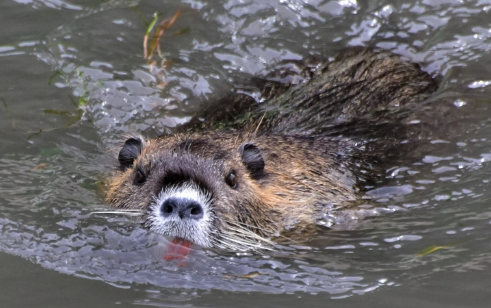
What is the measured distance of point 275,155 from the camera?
3848 millimetres

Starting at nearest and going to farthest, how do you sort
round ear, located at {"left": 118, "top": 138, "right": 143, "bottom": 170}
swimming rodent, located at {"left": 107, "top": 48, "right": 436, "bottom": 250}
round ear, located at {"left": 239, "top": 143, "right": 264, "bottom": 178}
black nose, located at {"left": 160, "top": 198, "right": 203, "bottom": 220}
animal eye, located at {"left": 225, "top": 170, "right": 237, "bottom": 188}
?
black nose, located at {"left": 160, "top": 198, "right": 203, "bottom": 220} < swimming rodent, located at {"left": 107, "top": 48, "right": 436, "bottom": 250} < animal eye, located at {"left": 225, "top": 170, "right": 237, "bottom": 188} < round ear, located at {"left": 239, "top": 143, "right": 264, "bottom": 178} < round ear, located at {"left": 118, "top": 138, "right": 143, "bottom": 170}

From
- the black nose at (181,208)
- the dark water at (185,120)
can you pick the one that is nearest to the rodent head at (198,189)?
the black nose at (181,208)

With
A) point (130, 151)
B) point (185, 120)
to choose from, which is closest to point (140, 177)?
point (130, 151)

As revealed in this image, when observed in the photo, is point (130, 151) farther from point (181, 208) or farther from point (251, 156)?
point (181, 208)

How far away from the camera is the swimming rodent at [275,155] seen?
325cm

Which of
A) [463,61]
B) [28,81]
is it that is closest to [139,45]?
[28,81]

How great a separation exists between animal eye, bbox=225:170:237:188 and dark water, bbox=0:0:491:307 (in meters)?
0.35

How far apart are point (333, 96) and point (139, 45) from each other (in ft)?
5.38

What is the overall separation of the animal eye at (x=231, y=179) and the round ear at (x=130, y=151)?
1.90ft

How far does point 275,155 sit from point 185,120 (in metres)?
1.24

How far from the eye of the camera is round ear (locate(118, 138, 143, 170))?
147 inches

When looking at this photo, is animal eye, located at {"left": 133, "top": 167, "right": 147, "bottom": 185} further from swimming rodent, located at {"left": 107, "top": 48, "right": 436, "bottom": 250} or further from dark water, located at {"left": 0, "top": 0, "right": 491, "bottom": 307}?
dark water, located at {"left": 0, "top": 0, "right": 491, "bottom": 307}

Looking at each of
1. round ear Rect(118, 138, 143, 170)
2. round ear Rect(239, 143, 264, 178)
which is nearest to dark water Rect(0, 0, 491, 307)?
round ear Rect(118, 138, 143, 170)

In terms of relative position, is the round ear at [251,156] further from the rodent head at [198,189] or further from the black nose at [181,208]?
the black nose at [181,208]
